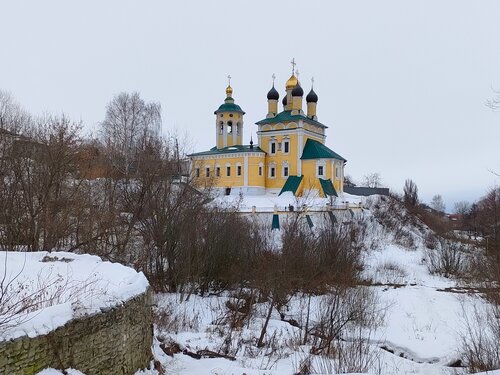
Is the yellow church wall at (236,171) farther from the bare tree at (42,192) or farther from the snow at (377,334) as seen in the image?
the bare tree at (42,192)

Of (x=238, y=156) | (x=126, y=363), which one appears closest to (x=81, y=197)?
(x=126, y=363)

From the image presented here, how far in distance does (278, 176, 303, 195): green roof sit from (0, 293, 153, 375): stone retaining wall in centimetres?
3110

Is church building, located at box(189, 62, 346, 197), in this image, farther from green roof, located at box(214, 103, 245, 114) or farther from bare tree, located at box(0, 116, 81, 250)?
bare tree, located at box(0, 116, 81, 250)

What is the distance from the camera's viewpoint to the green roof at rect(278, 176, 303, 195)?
127ft

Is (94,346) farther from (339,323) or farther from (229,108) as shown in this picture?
(229,108)

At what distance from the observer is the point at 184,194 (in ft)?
63.4

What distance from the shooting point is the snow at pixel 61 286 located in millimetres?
5066

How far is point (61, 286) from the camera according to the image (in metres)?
6.73

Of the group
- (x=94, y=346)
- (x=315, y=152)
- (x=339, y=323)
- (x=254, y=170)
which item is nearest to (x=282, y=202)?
(x=254, y=170)

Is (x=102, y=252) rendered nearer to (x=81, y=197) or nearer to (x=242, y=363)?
(x=81, y=197)

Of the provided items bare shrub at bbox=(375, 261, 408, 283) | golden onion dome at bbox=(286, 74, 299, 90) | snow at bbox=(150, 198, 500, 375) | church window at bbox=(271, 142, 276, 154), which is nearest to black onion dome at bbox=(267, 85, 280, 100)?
golden onion dome at bbox=(286, 74, 299, 90)

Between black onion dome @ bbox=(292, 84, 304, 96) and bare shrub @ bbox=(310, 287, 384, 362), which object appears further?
black onion dome @ bbox=(292, 84, 304, 96)

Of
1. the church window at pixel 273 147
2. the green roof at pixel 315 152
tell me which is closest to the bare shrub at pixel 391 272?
the green roof at pixel 315 152

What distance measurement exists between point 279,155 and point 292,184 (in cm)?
331
